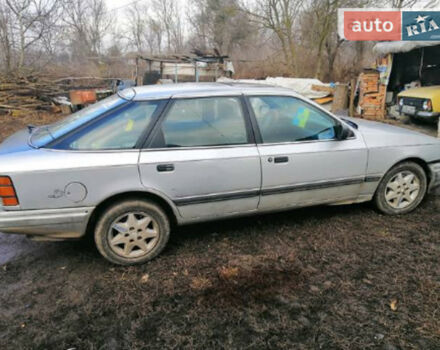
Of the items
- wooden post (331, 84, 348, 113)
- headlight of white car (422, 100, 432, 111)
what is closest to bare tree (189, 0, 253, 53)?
wooden post (331, 84, 348, 113)

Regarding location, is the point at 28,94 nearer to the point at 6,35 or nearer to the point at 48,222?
the point at 6,35

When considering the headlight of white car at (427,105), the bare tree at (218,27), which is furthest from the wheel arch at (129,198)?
the bare tree at (218,27)

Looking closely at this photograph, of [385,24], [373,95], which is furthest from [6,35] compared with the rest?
[373,95]

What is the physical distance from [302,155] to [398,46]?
30.7 ft

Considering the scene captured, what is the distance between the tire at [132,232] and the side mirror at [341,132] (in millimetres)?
1987

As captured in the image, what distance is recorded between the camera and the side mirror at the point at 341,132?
3426 millimetres

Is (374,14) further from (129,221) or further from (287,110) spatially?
(129,221)

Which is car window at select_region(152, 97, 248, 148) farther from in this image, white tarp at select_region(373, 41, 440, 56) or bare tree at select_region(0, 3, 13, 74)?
bare tree at select_region(0, 3, 13, 74)

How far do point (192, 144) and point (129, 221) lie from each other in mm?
904

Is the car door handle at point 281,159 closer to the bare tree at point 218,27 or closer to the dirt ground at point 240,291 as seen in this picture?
the dirt ground at point 240,291

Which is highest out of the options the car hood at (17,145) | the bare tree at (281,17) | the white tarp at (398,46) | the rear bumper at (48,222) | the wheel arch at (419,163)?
the bare tree at (281,17)

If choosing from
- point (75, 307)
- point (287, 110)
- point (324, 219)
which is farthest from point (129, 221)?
point (324, 219)

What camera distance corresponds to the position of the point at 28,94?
13180 millimetres

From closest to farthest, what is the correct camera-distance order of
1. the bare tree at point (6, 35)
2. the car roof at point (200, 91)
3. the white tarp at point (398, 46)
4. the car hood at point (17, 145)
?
1. the car hood at point (17, 145)
2. the car roof at point (200, 91)
3. the white tarp at point (398, 46)
4. the bare tree at point (6, 35)
